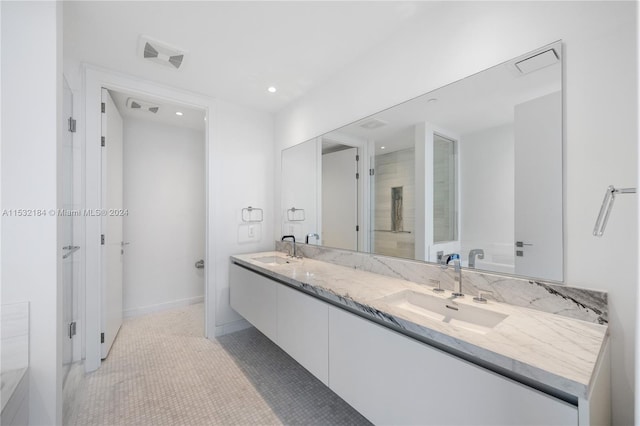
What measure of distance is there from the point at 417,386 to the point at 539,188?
1.04 metres

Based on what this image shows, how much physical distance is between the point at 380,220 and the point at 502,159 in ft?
2.94

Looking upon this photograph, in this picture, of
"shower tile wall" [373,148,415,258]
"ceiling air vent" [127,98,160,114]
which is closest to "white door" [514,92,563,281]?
"shower tile wall" [373,148,415,258]

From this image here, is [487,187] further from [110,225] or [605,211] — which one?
[110,225]

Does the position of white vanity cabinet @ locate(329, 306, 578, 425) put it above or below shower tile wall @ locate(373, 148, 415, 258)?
below

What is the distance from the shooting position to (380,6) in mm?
1599

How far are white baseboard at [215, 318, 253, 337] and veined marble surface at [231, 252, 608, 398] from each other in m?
1.64

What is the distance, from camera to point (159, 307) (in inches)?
136

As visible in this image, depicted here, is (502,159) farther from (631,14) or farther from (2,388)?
(2,388)

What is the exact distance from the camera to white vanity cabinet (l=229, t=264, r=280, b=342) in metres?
2.06

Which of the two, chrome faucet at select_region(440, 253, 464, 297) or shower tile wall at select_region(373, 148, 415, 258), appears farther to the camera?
shower tile wall at select_region(373, 148, 415, 258)

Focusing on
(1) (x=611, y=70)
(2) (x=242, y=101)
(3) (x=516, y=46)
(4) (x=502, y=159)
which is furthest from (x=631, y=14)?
(2) (x=242, y=101)

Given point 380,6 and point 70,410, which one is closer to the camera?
point 380,6

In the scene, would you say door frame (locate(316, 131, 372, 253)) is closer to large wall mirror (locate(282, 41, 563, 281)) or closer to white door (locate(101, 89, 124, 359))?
large wall mirror (locate(282, 41, 563, 281))

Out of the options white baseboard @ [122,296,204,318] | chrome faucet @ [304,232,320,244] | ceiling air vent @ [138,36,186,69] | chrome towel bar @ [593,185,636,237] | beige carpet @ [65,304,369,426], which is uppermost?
ceiling air vent @ [138,36,186,69]
